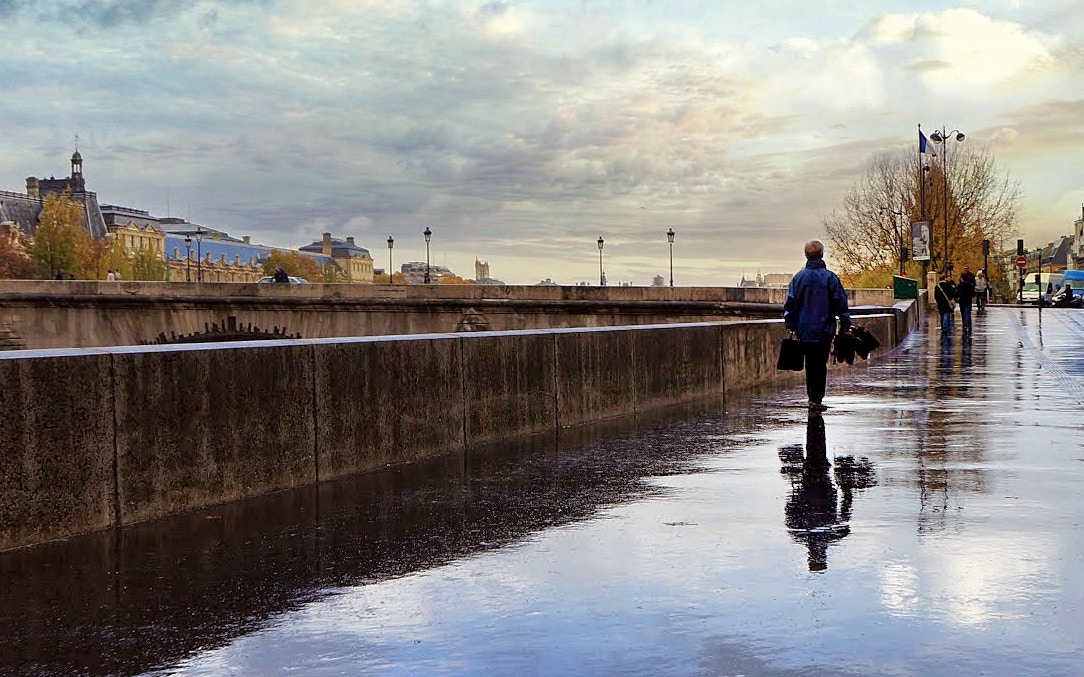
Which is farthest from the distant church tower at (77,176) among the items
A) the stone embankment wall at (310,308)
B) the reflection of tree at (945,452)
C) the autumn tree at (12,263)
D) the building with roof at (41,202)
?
the reflection of tree at (945,452)

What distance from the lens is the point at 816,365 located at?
13.2 meters

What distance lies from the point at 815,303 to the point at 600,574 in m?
7.85

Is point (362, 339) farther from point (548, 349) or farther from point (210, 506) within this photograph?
point (548, 349)

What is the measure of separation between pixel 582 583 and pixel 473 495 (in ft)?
8.39

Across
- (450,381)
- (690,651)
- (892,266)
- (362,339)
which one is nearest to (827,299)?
(450,381)

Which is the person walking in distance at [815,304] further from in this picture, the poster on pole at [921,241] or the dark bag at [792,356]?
the poster on pole at [921,241]

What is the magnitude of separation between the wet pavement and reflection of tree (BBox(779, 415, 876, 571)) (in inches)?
1.2

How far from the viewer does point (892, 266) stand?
281ft

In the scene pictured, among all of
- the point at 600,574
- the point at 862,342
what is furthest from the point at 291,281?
the point at 600,574

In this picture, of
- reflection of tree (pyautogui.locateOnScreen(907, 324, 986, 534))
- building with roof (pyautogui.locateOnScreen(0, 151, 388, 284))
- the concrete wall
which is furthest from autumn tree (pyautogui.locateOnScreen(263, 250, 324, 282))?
the concrete wall

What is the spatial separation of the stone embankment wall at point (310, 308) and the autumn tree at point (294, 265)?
327ft

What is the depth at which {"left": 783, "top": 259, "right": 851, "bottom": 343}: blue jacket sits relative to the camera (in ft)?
42.0

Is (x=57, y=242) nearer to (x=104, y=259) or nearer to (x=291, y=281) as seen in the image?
(x=104, y=259)

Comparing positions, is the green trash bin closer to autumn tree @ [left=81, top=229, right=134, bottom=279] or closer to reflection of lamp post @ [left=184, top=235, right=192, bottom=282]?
autumn tree @ [left=81, top=229, right=134, bottom=279]
